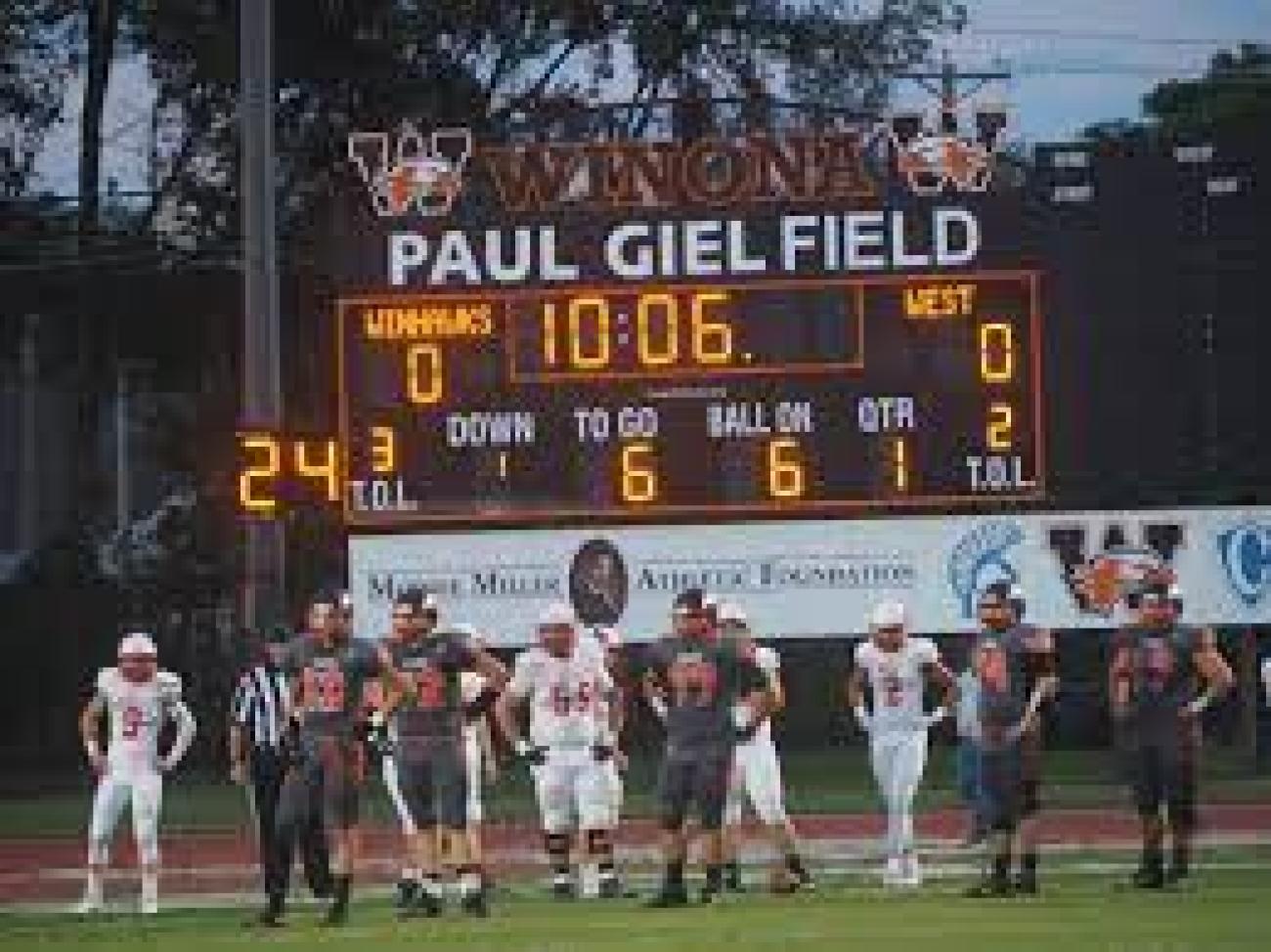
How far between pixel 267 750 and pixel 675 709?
288cm

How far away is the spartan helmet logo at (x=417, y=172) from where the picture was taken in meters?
26.4

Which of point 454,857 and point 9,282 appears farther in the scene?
point 9,282

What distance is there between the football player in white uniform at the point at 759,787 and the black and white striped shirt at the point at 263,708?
9.58 ft

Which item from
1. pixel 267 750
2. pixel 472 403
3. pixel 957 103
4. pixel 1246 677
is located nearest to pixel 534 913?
pixel 267 750

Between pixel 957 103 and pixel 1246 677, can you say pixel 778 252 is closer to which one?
pixel 957 103

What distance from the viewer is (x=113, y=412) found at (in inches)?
1989

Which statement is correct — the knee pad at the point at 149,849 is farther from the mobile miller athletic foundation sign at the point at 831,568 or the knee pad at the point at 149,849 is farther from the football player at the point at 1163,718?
the football player at the point at 1163,718

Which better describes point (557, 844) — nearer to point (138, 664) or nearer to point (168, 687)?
point (168, 687)

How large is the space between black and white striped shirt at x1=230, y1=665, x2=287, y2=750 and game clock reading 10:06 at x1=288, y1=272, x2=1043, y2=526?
189 inches

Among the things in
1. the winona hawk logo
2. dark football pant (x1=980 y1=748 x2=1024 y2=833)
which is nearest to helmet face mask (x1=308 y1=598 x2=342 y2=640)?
dark football pant (x1=980 y1=748 x2=1024 y2=833)

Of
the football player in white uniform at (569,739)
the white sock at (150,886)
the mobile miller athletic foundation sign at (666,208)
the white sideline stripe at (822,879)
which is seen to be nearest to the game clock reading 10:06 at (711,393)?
the mobile miller athletic foundation sign at (666,208)

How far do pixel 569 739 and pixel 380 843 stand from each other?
8272 millimetres

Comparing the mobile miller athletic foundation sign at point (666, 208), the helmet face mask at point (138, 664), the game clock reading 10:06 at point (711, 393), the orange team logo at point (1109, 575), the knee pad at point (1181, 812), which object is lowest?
the knee pad at point (1181, 812)

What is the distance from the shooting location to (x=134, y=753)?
835 inches
